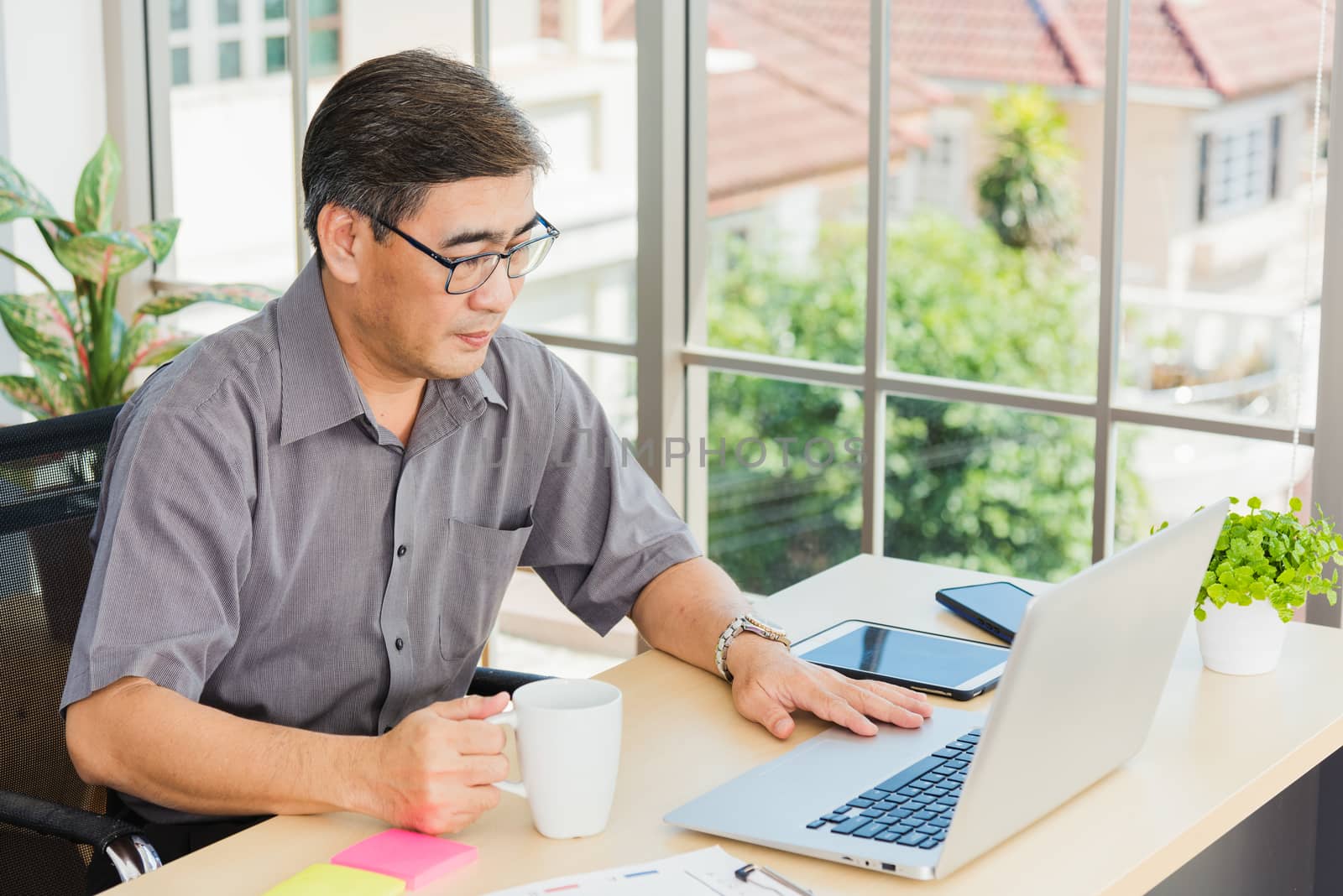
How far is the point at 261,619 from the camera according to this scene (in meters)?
1.55

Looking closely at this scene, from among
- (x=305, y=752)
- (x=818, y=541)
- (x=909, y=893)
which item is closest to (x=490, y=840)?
(x=305, y=752)

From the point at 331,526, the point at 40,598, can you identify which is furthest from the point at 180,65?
the point at 331,526

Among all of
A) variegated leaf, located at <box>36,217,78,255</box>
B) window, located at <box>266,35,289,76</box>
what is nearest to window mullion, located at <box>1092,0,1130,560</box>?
variegated leaf, located at <box>36,217,78,255</box>

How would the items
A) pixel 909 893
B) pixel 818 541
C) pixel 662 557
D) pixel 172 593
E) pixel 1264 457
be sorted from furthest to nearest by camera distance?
1. pixel 818 541
2. pixel 1264 457
3. pixel 662 557
4. pixel 172 593
5. pixel 909 893

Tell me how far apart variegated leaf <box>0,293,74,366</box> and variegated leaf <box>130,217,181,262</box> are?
0.75 ft

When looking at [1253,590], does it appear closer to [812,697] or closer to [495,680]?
[812,697]

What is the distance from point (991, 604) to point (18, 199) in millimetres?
2004

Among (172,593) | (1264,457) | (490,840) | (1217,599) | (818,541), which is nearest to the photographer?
(490,840)

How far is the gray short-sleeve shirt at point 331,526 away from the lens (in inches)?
54.9

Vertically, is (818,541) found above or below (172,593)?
below

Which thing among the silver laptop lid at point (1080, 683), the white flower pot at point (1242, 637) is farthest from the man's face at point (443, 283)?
the white flower pot at point (1242, 637)

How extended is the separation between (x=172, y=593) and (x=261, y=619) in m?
0.18

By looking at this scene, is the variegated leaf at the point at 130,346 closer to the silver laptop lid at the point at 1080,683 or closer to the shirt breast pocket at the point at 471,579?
the shirt breast pocket at the point at 471,579

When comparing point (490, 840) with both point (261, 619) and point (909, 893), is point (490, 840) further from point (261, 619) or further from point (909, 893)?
point (261, 619)
